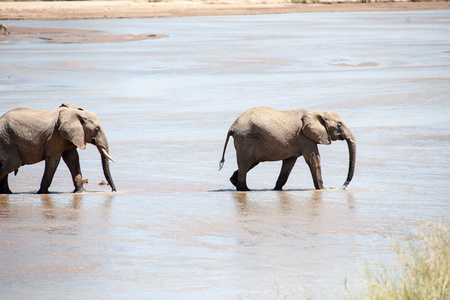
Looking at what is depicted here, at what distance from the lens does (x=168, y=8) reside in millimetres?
63312

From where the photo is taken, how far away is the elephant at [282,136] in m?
11.8

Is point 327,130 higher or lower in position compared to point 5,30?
higher

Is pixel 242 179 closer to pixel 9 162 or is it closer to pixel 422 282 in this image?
pixel 9 162

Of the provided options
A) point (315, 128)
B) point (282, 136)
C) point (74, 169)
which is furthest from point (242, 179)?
point (74, 169)

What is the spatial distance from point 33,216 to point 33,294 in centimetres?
288

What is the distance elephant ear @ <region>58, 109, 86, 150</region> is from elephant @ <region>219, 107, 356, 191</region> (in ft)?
7.00

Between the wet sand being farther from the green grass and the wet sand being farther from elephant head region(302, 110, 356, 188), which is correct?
the green grass

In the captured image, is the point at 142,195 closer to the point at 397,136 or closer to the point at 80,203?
the point at 80,203

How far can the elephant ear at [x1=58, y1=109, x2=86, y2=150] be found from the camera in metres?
11.0

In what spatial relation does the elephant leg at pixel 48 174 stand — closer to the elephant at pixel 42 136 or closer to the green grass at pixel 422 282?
the elephant at pixel 42 136

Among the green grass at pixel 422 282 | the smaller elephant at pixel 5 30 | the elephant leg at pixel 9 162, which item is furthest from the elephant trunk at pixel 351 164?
the smaller elephant at pixel 5 30

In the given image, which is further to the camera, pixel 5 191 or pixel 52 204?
pixel 5 191

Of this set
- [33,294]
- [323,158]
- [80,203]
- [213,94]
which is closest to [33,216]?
[80,203]

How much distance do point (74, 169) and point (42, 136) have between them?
0.66 meters
